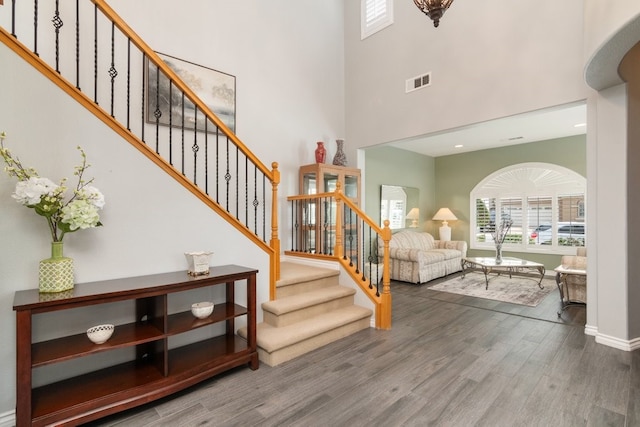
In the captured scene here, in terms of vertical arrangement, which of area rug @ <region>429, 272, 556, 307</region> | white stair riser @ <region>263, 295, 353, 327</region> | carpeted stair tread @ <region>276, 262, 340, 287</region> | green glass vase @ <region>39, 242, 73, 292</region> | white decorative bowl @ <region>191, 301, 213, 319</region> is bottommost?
area rug @ <region>429, 272, 556, 307</region>

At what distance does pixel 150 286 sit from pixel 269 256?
128 centimetres

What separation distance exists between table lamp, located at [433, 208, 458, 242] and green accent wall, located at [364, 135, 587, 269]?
344 millimetres

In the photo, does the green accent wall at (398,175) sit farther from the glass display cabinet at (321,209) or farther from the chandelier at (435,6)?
the chandelier at (435,6)

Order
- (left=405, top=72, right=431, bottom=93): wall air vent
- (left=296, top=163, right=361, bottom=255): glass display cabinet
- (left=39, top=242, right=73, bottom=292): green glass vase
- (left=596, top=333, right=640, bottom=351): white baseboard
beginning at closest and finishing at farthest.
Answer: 1. (left=39, top=242, right=73, bottom=292): green glass vase
2. (left=596, top=333, right=640, bottom=351): white baseboard
3. (left=296, top=163, right=361, bottom=255): glass display cabinet
4. (left=405, top=72, right=431, bottom=93): wall air vent

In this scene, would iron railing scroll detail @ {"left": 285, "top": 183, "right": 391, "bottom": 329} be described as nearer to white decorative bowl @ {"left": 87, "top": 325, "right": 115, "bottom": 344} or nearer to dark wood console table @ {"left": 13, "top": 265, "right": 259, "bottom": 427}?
dark wood console table @ {"left": 13, "top": 265, "right": 259, "bottom": 427}

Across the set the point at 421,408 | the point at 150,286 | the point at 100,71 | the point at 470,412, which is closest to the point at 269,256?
the point at 150,286

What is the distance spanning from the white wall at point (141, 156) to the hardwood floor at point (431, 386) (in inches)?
36.8

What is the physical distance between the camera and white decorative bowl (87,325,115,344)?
192 cm

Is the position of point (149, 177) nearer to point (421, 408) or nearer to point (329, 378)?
point (329, 378)

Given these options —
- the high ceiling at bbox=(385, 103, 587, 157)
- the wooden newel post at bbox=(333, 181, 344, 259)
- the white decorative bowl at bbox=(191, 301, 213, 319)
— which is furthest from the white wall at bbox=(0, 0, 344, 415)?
the high ceiling at bbox=(385, 103, 587, 157)

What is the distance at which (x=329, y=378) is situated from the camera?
2.48 metres

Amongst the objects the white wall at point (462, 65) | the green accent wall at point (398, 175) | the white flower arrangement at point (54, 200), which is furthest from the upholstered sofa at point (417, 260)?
the white flower arrangement at point (54, 200)

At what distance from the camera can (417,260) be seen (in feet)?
18.8

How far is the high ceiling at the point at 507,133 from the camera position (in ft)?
17.4
